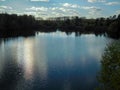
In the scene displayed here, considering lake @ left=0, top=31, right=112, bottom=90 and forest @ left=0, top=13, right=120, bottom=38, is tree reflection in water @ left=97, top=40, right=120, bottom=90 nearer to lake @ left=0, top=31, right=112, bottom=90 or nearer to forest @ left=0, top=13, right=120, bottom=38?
lake @ left=0, top=31, right=112, bottom=90

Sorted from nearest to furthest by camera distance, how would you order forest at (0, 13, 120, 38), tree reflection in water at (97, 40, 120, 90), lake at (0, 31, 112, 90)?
tree reflection in water at (97, 40, 120, 90)
lake at (0, 31, 112, 90)
forest at (0, 13, 120, 38)

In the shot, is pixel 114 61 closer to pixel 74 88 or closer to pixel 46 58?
pixel 74 88

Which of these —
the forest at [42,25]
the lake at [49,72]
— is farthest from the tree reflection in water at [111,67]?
the forest at [42,25]

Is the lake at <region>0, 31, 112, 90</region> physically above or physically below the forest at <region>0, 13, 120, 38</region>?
below

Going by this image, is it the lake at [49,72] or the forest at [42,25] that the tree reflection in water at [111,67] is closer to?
the lake at [49,72]

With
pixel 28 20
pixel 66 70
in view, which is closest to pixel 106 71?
pixel 66 70

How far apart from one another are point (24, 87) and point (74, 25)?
14478cm

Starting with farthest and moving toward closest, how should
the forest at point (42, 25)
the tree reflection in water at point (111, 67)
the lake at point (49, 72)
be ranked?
the forest at point (42, 25) < the lake at point (49, 72) < the tree reflection in water at point (111, 67)

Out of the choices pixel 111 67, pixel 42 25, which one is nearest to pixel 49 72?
pixel 111 67

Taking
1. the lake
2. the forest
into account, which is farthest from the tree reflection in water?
the forest

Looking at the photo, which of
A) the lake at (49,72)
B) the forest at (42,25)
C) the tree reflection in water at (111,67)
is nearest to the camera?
the tree reflection in water at (111,67)

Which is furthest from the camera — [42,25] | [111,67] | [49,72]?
[42,25]

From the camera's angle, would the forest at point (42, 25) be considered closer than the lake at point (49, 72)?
No

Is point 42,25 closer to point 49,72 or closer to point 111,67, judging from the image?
point 49,72
